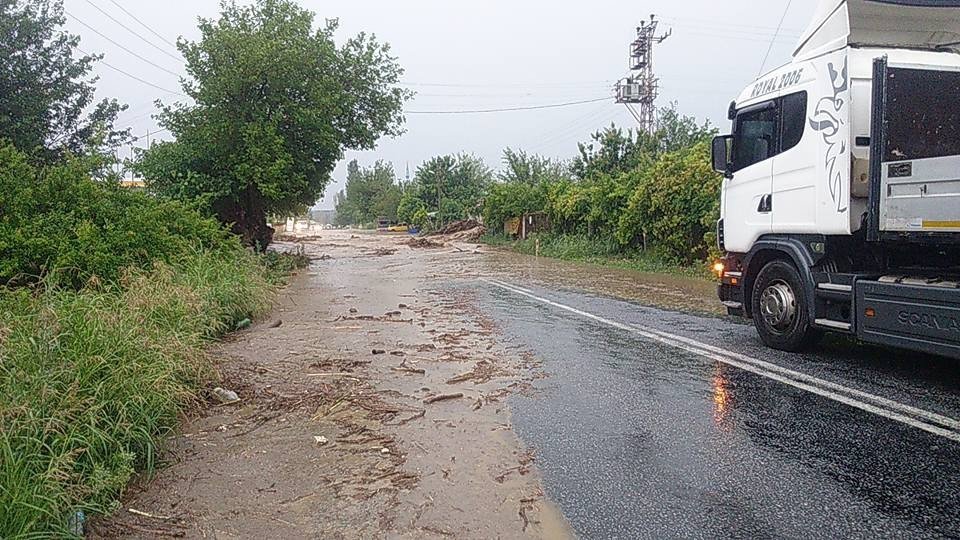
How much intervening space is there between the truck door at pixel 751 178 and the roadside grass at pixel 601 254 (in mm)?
9706

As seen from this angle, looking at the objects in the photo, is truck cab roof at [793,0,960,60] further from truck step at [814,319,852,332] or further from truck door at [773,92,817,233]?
truck step at [814,319,852,332]

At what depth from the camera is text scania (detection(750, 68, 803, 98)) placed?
7.01 metres

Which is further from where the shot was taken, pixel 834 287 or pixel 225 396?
pixel 834 287

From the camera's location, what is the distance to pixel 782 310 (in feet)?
23.6

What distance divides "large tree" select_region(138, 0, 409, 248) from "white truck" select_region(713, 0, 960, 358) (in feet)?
54.0

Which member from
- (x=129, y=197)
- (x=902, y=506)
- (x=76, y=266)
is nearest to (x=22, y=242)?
(x=76, y=266)

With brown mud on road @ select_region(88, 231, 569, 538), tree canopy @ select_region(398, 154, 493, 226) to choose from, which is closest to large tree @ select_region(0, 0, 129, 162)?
brown mud on road @ select_region(88, 231, 569, 538)

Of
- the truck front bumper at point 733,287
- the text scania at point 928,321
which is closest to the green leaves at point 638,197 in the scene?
the truck front bumper at point 733,287

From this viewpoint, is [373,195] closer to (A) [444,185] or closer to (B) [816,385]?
(A) [444,185]

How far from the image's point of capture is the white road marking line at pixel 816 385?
4.77 metres

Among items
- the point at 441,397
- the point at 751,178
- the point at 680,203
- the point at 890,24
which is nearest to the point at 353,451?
the point at 441,397

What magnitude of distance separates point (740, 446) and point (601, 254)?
20.5 metres

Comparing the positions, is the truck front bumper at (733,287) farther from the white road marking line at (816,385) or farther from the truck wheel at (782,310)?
the white road marking line at (816,385)

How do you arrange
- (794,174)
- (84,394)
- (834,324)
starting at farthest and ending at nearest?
(794,174) → (834,324) → (84,394)
